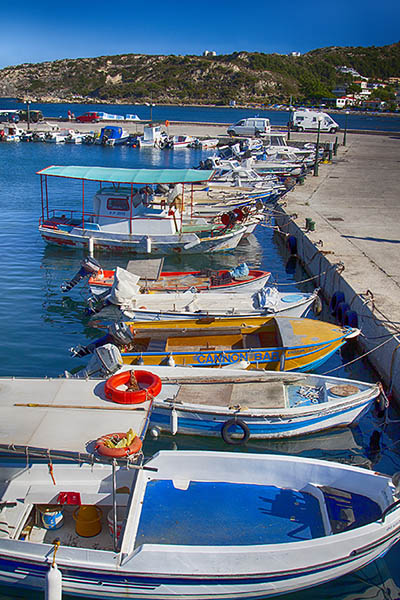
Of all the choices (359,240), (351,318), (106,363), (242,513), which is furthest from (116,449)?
(359,240)

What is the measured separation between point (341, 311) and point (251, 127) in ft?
185

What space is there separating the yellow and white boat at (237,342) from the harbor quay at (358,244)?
4.07 feet

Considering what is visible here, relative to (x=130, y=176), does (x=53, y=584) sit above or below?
below

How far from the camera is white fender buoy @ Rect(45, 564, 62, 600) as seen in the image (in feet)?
23.7

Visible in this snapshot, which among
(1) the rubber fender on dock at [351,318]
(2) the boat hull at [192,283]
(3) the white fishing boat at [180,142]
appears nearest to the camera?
(1) the rubber fender on dock at [351,318]

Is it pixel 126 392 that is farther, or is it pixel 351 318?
pixel 351 318

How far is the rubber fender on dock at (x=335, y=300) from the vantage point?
18156mm

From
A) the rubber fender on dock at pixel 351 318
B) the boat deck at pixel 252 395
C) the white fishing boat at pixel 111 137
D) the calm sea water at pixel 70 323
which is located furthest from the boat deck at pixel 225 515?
the white fishing boat at pixel 111 137

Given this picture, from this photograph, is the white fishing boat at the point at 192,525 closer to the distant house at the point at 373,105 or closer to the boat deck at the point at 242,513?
the boat deck at the point at 242,513

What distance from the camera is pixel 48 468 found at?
891 centimetres

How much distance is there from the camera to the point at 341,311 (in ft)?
57.5

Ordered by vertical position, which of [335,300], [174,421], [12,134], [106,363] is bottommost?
[174,421]

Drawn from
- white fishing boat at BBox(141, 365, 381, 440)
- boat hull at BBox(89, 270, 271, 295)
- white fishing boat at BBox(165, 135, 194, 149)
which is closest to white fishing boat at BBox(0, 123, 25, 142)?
white fishing boat at BBox(165, 135, 194, 149)

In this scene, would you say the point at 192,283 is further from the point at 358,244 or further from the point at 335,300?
the point at 358,244
